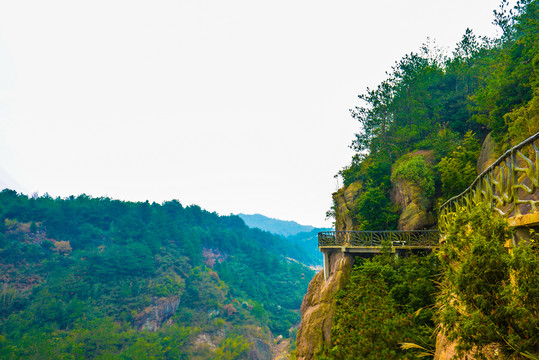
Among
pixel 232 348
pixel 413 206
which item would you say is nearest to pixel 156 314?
pixel 232 348

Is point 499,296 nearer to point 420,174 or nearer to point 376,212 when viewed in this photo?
point 420,174

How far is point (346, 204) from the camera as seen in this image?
21281mm

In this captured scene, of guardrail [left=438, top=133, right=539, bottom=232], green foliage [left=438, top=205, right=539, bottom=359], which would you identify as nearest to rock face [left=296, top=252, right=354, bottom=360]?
guardrail [left=438, top=133, right=539, bottom=232]

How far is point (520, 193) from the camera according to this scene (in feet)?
15.0

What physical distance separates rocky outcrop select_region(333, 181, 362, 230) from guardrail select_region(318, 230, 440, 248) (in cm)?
308

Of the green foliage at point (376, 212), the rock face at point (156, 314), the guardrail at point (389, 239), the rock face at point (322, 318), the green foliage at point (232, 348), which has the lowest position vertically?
the green foliage at point (232, 348)

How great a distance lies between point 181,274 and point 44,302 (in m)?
24.0

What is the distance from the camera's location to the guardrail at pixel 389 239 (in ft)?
42.4

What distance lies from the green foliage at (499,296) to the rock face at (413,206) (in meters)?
12.4

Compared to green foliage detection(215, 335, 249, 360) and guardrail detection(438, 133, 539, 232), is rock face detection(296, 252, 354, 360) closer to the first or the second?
guardrail detection(438, 133, 539, 232)

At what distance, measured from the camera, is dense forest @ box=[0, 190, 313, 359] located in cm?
3828

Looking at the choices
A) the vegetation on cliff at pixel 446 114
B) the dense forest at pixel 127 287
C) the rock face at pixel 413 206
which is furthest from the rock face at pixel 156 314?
the rock face at pixel 413 206

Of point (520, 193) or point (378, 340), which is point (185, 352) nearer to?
point (378, 340)

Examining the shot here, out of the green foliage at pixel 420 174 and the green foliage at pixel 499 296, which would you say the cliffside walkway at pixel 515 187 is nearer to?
the green foliage at pixel 499 296
